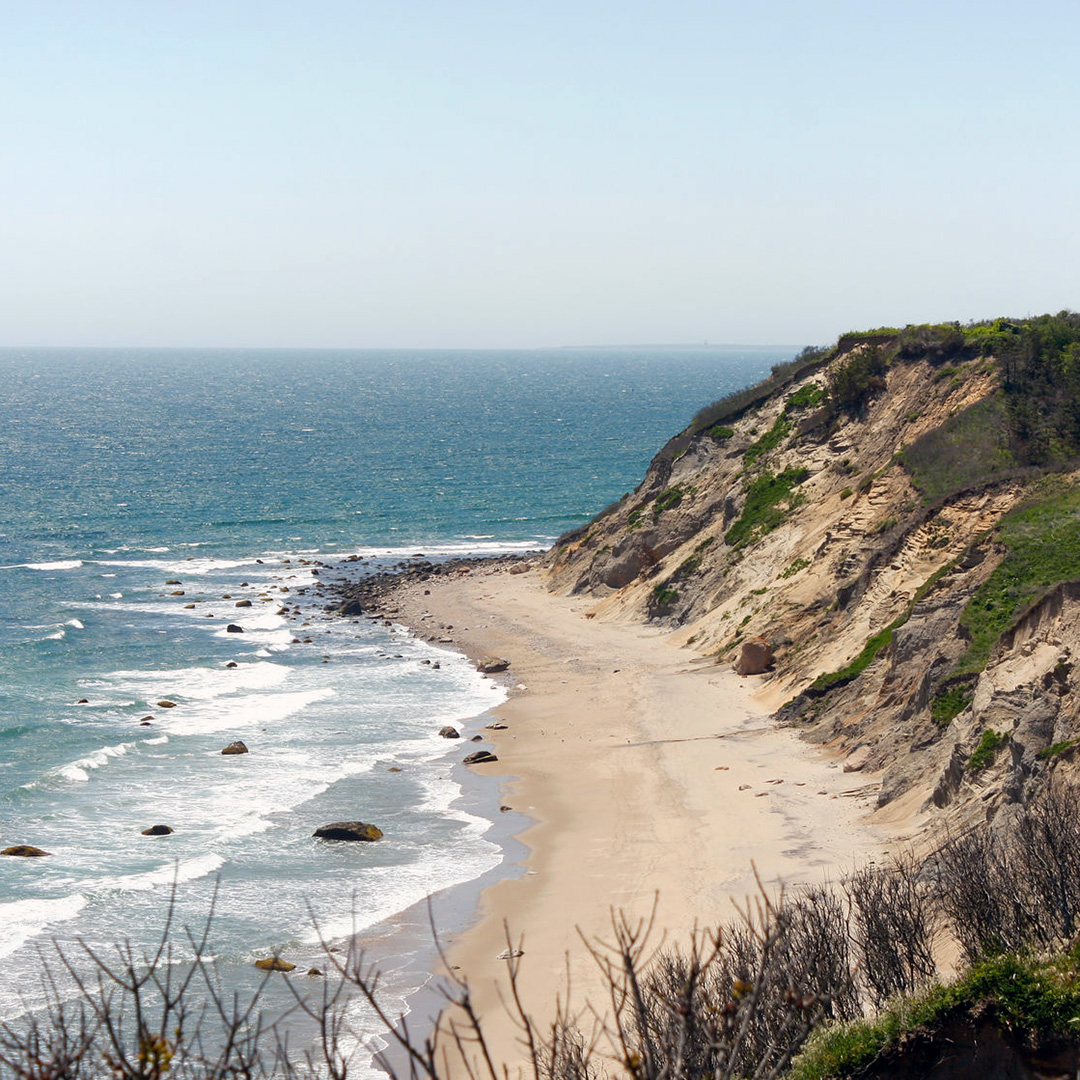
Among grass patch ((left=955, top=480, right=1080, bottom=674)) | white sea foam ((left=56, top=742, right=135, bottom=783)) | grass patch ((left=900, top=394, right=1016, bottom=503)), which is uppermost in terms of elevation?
grass patch ((left=900, top=394, right=1016, bottom=503))

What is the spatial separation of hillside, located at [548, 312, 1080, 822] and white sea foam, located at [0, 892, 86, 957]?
17534mm

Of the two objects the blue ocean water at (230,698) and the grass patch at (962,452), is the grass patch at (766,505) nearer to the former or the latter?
the grass patch at (962,452)

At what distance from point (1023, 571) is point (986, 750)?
297 inches

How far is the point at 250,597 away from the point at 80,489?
1698 inches

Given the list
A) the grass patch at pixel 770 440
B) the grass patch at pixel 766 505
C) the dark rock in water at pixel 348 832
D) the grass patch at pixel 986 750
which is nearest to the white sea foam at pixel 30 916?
the dark rock in water at pixel 348 832

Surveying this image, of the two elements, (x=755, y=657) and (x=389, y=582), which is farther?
(x=389, y=582)

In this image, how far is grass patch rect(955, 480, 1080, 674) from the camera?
27.4m

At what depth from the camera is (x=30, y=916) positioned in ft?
78.4

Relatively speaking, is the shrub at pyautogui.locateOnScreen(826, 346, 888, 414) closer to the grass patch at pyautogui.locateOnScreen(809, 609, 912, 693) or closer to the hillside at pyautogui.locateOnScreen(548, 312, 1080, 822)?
the hillside at pyautogui.locateOnScreen(548, 312, 1080, 822)

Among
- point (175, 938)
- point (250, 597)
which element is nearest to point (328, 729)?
point (175, 938)

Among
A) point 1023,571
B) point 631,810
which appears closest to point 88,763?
point 631,810

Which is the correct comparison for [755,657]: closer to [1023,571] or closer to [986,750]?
[1023,571]

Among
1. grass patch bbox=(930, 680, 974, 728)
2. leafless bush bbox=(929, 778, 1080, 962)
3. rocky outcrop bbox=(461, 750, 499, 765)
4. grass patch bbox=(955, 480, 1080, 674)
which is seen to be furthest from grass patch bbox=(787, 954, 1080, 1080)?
rocky outcrop bbox=(461, 750, 499, 765)

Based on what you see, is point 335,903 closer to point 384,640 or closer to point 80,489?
point 384,640
